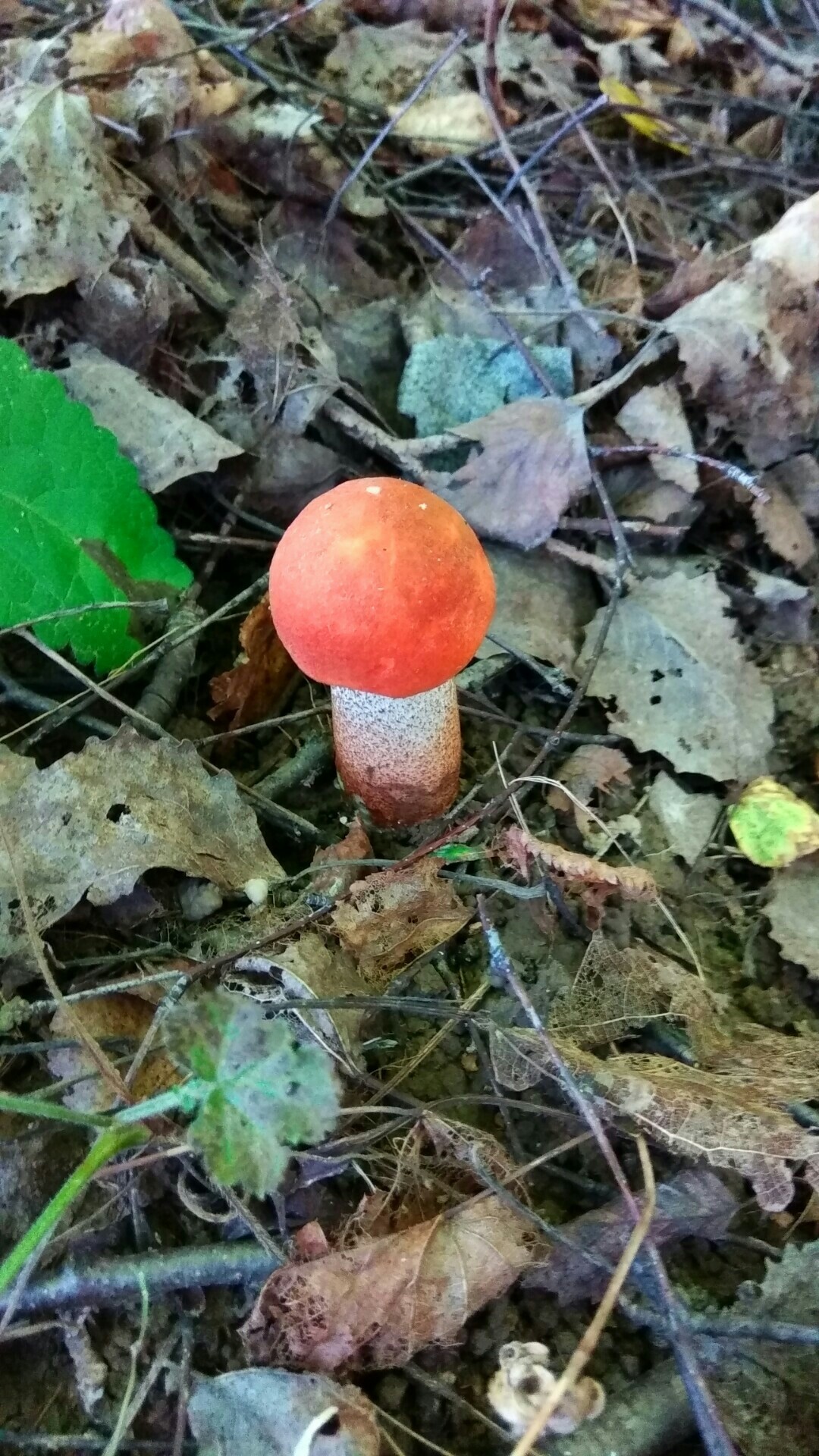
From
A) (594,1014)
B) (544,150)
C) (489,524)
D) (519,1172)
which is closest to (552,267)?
(544,150)

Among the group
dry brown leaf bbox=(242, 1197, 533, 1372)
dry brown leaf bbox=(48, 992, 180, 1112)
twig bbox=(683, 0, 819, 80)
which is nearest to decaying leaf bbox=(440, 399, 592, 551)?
dry brown leaf bbox=(48, 992, 180, 1112)

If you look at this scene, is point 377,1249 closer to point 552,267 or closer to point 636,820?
point 636,820

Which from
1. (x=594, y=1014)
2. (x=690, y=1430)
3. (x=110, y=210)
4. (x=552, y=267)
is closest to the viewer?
(x=690, y=1430)

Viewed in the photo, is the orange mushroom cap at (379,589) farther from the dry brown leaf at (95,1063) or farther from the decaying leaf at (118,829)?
the dry brown leaf at (95,1063)

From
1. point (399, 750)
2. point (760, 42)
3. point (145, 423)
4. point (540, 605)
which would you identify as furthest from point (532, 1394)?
point (760, 42)

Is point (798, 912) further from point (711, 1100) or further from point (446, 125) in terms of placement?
point (446, 125)

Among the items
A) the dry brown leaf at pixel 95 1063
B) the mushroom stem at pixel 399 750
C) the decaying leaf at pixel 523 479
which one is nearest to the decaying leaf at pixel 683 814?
the mushroom stem at pixel 399 750

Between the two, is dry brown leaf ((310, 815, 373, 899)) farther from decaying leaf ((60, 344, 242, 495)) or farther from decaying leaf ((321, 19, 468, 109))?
decaying leaf ((321, 19, 468, 109))
